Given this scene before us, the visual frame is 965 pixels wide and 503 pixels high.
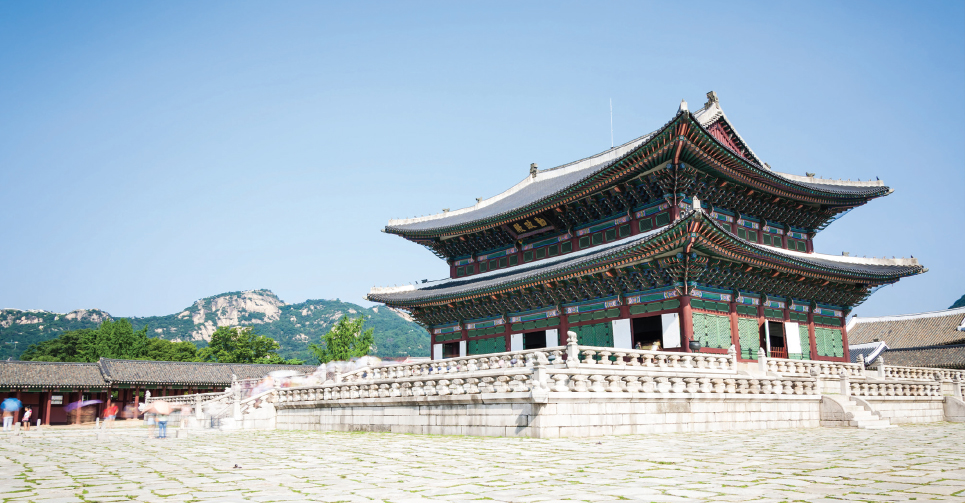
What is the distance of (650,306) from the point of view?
25.5 meters

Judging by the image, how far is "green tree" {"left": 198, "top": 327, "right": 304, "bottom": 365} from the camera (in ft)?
270

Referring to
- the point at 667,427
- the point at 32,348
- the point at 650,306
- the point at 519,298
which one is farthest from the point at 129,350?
the point at 667,427

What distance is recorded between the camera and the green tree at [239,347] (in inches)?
3243

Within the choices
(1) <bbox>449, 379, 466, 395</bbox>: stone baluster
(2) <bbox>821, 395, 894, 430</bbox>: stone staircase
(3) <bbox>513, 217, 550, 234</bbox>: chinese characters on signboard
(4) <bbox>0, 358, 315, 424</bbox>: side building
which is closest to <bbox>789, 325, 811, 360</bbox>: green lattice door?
(2) <bbox>821, 395, 894, 430</bbox>: stone staircase

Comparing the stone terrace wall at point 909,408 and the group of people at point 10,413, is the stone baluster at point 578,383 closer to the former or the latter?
the stone terrace wall at point 909,408

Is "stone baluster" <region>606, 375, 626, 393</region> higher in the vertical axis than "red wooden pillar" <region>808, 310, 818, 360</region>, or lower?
lower

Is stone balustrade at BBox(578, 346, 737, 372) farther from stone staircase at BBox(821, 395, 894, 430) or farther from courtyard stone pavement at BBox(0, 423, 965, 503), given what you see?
courtyard stone pavement at BBox(0, 423, 965, 503)

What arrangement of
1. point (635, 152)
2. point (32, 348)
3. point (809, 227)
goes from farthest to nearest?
point (32, 348) < point (809, 227) < point (635, 152)

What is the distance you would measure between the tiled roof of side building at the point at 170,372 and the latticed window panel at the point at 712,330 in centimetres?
3899

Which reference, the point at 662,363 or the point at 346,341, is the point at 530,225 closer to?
the point at 662,363

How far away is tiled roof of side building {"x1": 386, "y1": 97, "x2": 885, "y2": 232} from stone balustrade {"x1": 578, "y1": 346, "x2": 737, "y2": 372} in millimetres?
12735

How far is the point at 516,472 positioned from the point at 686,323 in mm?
16594

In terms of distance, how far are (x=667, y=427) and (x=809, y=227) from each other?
20374mm

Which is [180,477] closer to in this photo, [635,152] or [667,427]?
[667,427]
